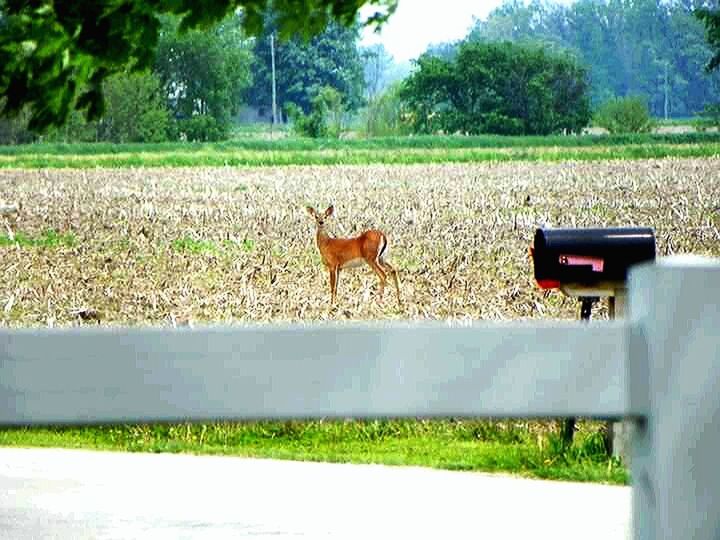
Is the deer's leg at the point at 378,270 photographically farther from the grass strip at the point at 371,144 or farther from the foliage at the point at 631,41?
the foliage at the point at 631,41

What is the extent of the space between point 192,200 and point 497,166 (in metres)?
4.75

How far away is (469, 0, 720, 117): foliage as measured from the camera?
812 inches

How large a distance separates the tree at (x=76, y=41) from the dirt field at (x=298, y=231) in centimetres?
782

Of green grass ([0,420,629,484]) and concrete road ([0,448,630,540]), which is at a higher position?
concrete road ([0,448,630,540])

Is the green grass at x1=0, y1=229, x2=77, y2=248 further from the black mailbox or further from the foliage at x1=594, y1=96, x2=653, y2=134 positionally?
the black mailbox

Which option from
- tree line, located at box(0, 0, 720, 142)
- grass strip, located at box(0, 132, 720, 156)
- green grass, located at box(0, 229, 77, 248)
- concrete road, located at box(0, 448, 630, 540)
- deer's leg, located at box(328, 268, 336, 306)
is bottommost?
concrete road, located at box(0, 448, 630, 540)

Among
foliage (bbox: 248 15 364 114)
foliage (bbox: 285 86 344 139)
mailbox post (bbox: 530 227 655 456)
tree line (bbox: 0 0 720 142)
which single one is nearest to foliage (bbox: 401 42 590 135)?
tree line (bbox: 0 0 720 142)

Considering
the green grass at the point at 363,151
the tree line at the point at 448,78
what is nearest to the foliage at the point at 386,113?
the tree line at the point at 448,78

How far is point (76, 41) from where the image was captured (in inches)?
159

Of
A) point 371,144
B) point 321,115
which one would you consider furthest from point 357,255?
point 371,144

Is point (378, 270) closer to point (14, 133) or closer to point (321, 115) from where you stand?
point (321, 115)

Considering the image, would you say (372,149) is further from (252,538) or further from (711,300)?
(711,300)

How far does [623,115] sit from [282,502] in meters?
14.6

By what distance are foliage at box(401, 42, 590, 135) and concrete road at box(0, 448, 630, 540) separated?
39.4 ft
